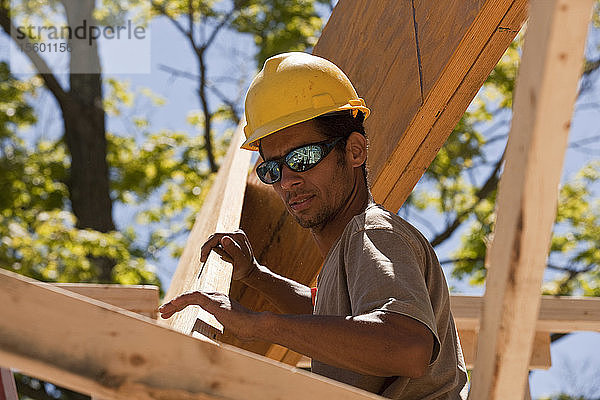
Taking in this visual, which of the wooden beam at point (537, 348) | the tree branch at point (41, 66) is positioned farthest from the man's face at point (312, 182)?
the tree branch at point (41, 66)

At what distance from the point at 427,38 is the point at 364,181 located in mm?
819

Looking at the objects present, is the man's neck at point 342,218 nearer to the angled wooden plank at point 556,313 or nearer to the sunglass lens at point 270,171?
the sunglass lens at point 270,171

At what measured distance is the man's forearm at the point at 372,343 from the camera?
1.69 meters

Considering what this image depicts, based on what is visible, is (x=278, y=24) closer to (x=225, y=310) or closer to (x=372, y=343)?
(x=225, y=310)

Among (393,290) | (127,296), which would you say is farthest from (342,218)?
(127,296)

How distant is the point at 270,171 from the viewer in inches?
98.5

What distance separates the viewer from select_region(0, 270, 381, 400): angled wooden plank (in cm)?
115

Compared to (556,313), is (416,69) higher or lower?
higher

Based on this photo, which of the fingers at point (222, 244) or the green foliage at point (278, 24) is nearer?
the fingers at point (222, 244)

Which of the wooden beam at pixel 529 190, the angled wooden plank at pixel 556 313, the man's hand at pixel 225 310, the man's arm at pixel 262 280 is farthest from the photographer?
the angled wooden plank at pixel 556 313

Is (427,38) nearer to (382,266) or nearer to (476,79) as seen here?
(476,79)

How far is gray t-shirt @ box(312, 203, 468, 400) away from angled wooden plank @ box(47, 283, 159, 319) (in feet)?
6.30

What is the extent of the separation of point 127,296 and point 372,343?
8.43 ft

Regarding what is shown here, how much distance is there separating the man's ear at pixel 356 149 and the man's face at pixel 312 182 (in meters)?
0.04
